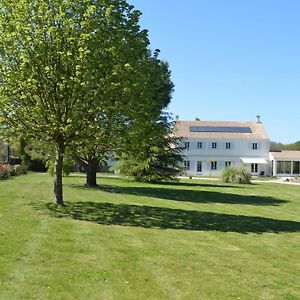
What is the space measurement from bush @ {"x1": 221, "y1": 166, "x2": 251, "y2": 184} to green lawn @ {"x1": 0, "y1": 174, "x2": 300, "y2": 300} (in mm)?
27458

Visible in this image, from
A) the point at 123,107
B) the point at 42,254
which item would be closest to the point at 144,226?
the point at 123,107

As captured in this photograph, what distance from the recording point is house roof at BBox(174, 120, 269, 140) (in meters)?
68.6

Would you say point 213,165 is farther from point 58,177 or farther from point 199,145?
point 58,177

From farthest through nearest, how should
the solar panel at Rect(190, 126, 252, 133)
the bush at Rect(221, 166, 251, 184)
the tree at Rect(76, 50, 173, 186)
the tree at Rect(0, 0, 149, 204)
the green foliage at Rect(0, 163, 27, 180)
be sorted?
the solar panel at Rect(190, 126, 252, 133), the bush at Rect(221, 166, 251, 184), the green foliage at Rect(0, 163, 27, 180), the tree at Rect(76, 50, 173, 186), the tree at Rect(0, 0, 149, 204)

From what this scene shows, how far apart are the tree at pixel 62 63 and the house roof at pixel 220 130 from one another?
52.6 meters

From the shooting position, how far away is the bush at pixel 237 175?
1772 inches

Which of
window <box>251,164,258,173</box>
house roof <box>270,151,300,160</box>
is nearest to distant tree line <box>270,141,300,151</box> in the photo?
house roof <box>270,151,300,160</box>

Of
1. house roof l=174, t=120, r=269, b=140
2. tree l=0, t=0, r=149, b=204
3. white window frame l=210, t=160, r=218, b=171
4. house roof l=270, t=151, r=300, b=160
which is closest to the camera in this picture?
tree l=0, t=0, r=149, b=204

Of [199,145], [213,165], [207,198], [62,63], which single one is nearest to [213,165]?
[213,165]

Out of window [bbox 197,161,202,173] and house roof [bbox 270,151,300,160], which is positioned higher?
house roof [bbox 270,151,300,160]

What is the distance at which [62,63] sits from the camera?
1544 cm

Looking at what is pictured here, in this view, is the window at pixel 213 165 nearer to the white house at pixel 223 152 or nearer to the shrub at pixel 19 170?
the white house at pixel 223 152

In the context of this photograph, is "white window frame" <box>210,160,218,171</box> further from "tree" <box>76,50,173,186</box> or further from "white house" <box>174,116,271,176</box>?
"tree" <box>76,50,173,186</box>

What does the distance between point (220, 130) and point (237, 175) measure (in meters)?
26.1
